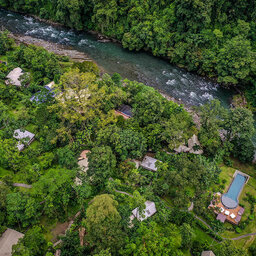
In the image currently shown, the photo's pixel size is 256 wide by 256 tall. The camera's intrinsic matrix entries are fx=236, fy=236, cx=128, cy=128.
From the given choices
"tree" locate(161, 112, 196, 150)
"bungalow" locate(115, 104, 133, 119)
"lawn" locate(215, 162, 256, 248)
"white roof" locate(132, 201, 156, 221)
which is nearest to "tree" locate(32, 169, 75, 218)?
"white roof" locate(132, 201, 156, 221)

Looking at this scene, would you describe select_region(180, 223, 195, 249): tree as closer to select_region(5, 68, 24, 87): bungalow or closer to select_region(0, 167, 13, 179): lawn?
select_region(0, 167, 13, 179): lawn

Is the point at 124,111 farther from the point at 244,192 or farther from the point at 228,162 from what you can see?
the point at 244,192

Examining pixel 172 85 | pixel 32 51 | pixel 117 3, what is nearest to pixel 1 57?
pixel 32 51

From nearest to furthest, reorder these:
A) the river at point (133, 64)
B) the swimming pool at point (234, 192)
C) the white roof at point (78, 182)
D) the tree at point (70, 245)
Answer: the tree at point (70, 245), the swimming pool at point (234, 192), the white roof at point (78, 182), the river at point (133, 64)

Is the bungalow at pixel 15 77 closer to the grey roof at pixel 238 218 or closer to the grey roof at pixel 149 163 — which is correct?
the grey roof at pixel 149 163

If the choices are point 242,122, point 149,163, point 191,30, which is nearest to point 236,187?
point 242,122

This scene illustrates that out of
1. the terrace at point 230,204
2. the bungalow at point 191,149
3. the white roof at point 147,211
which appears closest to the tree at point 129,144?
the bungalow at point 191,149
